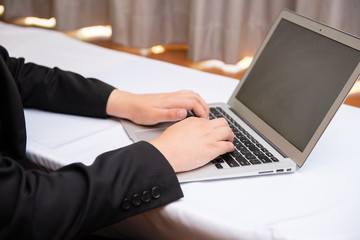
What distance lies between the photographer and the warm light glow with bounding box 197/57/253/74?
2451mm

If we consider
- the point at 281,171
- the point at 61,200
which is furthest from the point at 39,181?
the point at 281,171

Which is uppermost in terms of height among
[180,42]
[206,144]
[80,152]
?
[206,144]

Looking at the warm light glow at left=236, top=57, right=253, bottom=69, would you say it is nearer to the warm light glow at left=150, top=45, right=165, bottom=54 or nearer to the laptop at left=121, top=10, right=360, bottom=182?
the warm light glow at left=150, top=45, right=165, bottom=54

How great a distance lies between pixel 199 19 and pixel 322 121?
1.72 m

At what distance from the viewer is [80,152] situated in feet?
2.57

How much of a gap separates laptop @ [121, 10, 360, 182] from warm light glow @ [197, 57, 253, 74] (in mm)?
1474

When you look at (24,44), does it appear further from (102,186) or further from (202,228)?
(202,228)

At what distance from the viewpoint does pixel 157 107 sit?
2.94 feet

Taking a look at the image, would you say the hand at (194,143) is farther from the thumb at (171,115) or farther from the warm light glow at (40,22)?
the warm light glow at (40,22)

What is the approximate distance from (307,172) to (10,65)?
0.69 meters

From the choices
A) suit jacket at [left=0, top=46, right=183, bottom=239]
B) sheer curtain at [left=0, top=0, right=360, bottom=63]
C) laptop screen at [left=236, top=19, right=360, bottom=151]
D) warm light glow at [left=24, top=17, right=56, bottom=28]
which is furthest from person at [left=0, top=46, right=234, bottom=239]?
warm light glow at [left=24, top=17, right=56, bottom=28]

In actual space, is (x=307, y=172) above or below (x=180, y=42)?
above

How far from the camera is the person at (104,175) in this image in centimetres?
59

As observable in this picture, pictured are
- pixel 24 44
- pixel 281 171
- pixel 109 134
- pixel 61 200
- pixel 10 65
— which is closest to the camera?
pixel 61 200
